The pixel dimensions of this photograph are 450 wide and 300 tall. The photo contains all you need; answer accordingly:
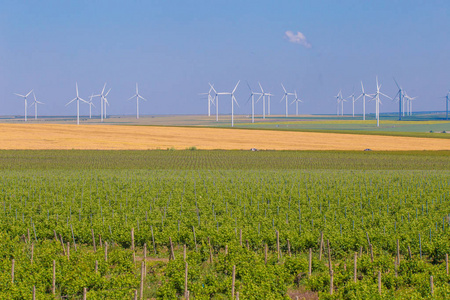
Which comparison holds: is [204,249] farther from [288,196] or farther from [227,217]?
[288,196]

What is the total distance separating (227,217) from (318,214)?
15.9 feet

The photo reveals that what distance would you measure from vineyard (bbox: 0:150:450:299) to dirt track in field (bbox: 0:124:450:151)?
36.4 m

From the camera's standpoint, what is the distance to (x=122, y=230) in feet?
→ 81.5

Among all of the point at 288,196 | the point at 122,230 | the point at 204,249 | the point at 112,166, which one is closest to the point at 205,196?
the point at 288,196

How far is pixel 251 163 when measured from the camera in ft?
210

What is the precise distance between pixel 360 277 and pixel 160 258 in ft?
26.2

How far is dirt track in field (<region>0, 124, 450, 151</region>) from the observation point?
87.2 metres

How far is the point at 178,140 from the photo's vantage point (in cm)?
10006

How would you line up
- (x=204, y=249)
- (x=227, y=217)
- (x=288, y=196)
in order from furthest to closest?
1. (x=288, y=196)
2. (x=227, y=217)
3. (x=204, y=249)

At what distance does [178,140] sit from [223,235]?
3040 inches

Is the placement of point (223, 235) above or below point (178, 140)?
below

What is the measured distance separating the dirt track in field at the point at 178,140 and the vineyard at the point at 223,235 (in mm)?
36354

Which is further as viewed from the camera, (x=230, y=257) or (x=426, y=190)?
(x=426, y=190)

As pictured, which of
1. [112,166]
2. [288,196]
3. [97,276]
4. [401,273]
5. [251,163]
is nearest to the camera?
[97,276]
